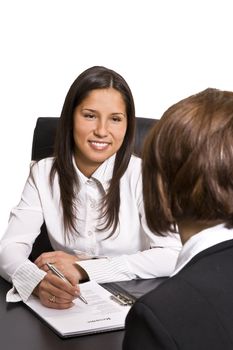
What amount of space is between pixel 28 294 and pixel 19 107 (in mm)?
1927

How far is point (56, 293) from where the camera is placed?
60.0 inches

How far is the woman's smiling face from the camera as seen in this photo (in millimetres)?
2104

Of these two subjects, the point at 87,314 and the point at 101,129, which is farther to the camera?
the point at 101,129

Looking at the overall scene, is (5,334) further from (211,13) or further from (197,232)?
(211,13)

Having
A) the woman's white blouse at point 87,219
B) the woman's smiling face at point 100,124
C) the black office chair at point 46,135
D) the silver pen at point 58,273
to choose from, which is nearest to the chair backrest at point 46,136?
the black office chair at point 46,135

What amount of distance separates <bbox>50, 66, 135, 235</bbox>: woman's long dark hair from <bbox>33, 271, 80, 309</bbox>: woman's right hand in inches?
21.8

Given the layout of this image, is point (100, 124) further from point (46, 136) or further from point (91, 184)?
point (46, 136)

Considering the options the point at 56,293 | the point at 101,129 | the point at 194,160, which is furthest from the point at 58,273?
the point at 194,160

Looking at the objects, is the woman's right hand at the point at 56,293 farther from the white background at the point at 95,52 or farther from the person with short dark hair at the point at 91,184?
the white background at the point at 95,52

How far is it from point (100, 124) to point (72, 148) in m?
0.19

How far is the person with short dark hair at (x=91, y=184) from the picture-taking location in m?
2.11

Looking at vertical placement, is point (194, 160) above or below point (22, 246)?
above

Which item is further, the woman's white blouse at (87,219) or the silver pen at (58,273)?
Answer: the woman's white blouse at (87,219)

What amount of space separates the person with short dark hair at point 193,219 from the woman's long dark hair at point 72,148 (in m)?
1.11
